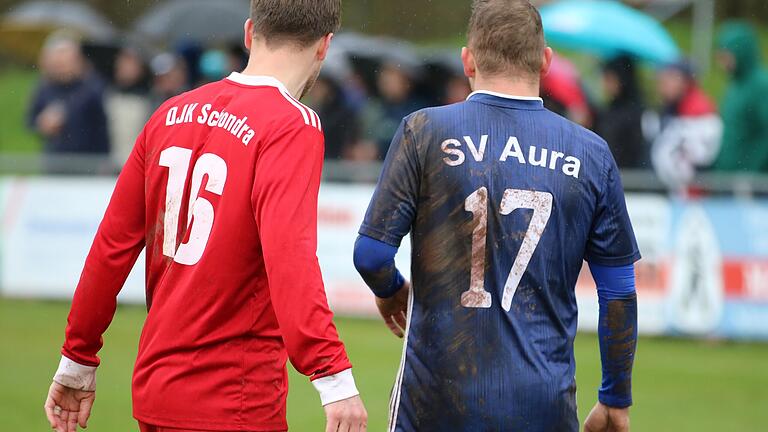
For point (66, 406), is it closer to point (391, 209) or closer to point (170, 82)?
point (391, 209)

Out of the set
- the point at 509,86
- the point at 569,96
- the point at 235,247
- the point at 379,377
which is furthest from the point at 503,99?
the point at 569,96

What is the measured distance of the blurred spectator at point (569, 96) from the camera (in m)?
12.2

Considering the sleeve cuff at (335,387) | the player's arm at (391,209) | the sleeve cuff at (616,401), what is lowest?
the sleeve cuff at (616,401)

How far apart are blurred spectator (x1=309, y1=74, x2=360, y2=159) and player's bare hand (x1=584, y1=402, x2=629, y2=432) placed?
8.95 meters

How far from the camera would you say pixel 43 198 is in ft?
41.0

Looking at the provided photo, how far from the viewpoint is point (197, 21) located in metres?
14.4

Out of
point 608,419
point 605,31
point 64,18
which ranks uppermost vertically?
point 64,18

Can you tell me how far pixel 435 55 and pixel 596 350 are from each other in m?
4.82

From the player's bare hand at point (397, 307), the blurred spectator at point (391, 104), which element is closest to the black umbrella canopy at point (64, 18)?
the blurred spectator at point (391, 104)

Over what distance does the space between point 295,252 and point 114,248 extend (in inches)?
30.6

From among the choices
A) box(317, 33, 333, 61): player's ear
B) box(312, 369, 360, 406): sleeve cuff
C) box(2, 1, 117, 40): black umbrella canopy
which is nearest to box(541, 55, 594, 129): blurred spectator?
box(2, 1, 117, 40): black umbrella canopy

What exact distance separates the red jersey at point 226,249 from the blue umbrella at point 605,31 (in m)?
9.10

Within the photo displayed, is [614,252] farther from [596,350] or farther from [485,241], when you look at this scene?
[596,350]

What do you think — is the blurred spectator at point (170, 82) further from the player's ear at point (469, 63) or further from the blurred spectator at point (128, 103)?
the player's ear at point (469, 63)
